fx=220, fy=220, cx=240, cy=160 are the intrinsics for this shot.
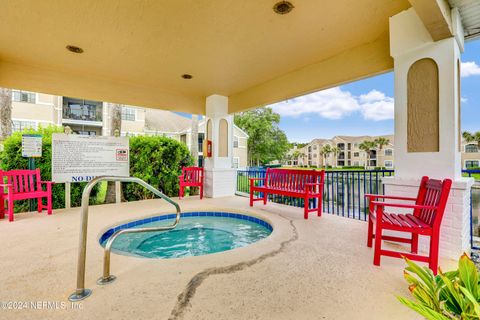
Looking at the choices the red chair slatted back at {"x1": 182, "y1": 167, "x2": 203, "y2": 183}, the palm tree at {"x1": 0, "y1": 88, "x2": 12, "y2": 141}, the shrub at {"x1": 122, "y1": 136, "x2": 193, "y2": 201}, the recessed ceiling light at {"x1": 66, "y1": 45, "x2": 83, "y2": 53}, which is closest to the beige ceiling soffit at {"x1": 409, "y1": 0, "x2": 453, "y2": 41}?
the recessed ceiling light at {"x1": 66, "y1": 45, "x2": 83, "y2": 53}

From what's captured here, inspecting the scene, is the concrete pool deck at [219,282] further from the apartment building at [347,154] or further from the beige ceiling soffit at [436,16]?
the apartment building at [347,154]

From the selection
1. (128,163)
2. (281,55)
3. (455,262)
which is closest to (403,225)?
(455,262)

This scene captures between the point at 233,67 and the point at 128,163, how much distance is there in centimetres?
346

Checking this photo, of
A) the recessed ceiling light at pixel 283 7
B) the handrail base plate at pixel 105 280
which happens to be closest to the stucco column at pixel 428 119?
the recessed ceiling light at pixel 283 7

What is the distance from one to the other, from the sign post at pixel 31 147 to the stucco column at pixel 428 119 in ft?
20.7

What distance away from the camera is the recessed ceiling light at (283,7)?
257 cm

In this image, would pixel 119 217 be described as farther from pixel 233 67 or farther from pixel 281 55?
pixel 281 55

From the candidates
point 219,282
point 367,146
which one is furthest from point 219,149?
point 367,146

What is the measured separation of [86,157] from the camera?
4934 mm

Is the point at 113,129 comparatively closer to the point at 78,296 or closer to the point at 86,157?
the point at 86,157

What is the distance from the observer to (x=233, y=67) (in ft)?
14.5

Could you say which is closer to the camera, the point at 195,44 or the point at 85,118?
the point at 195,44

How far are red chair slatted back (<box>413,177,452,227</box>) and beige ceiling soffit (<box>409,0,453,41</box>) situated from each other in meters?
1.58

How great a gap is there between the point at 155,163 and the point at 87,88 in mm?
2388
